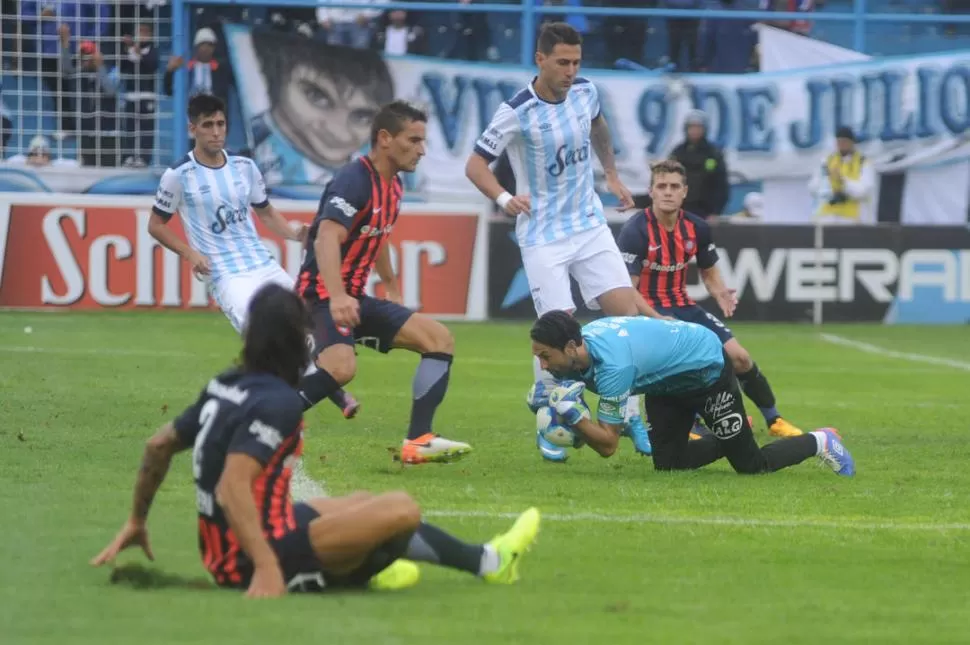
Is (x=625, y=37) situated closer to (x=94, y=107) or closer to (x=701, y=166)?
(x=701, y=166)

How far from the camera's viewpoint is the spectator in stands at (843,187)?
2083 cm

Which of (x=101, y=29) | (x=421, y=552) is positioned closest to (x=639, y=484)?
(x=421, y=552)

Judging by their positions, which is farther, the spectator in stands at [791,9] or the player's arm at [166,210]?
the spectator in stands at [791,9]

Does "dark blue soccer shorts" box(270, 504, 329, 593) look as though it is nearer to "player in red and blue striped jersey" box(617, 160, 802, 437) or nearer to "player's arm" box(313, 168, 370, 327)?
"player's arm" box(313, 168, 370, 327)

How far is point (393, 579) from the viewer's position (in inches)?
237

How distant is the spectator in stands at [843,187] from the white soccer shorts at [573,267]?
10808mm

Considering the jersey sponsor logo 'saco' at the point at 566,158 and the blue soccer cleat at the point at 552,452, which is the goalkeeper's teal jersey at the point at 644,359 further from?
the jersey sponsor logo 'saco' at the point at 566,158

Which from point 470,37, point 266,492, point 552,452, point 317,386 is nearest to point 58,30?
point 470,37

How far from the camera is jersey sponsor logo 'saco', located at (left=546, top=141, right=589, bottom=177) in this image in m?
10.3

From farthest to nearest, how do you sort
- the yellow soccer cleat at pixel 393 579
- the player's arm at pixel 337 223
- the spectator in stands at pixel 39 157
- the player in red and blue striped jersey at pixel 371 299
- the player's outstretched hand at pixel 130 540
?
the spectator in stands at pixel 39 157
the player in red and blue striped jersey at pixel 371 299
the player's arm at pixel 337 223
the yellow soccer cleat at pixel 393 579
the player's outstretched hand at pixel 130 540

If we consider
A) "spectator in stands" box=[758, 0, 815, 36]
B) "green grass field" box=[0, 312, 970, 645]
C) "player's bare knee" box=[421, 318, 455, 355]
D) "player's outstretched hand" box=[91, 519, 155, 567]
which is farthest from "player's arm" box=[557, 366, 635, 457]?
"spectator in stands" box=[758, 0, 815, 36]

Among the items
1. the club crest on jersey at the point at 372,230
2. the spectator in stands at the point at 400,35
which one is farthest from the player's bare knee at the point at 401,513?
the spectator in stands at the point at 400,35

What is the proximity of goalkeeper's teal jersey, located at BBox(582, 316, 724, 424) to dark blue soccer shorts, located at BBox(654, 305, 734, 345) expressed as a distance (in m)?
1.97

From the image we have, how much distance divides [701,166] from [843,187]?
2432 mm
